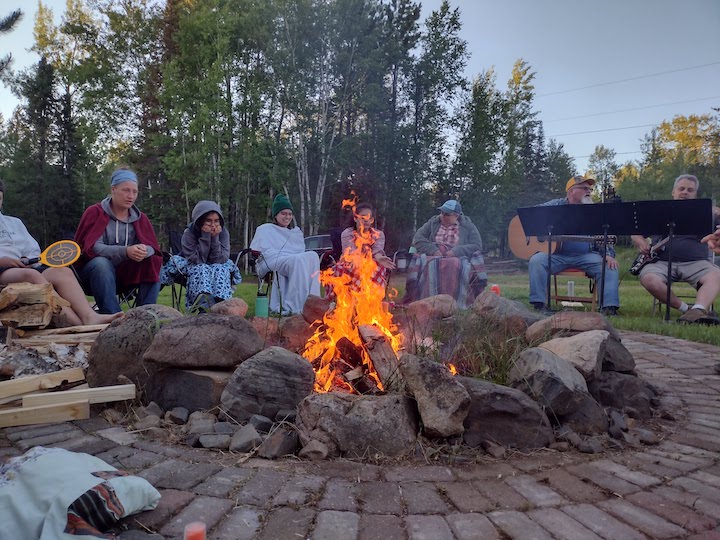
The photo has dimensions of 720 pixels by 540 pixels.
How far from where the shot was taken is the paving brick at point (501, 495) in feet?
5.63

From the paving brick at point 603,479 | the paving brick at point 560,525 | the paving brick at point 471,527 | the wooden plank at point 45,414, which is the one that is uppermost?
the wooden plank at point 45,414

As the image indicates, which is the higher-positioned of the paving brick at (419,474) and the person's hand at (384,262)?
the person's hand at (384,262)

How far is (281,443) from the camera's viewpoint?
7.00ft

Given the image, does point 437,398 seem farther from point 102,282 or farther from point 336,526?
point 102,282

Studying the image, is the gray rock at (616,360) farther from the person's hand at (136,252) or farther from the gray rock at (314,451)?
the person's hand at (136,252)

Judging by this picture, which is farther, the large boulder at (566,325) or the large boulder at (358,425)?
the large boulder at (566,325)

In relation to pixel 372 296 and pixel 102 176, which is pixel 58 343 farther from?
pixel 102 176

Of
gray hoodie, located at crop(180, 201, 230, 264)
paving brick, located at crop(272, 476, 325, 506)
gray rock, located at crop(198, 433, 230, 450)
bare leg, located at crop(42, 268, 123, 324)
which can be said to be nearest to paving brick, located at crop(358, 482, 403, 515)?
paving brick, located at crop(272, 476, 325, 506)

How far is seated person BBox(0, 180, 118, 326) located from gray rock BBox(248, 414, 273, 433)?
2242 mm

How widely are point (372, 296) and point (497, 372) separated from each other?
996 millimetres

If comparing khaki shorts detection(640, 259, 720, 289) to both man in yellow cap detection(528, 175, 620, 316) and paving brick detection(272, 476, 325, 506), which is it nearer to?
man in yellow cap detection(528, 175, 620, 316)

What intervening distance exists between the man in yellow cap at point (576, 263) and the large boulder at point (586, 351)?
3445mm

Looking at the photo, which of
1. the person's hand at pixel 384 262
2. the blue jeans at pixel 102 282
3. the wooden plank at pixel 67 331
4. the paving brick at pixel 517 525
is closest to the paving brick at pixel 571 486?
the paving brick at pixel 517 525

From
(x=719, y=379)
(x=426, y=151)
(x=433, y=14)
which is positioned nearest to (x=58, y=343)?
(x=719, y=379)
